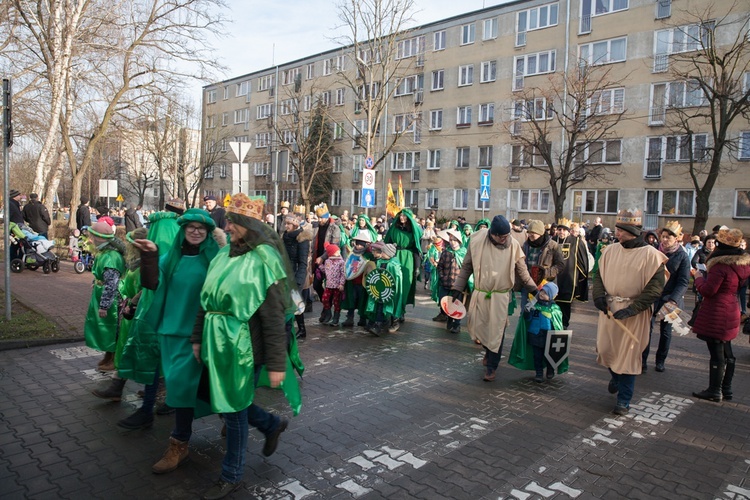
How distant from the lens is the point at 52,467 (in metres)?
4.28

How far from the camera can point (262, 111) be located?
2261 inches

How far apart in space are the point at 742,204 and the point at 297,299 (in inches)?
1219

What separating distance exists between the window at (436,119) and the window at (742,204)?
1910 centimetres

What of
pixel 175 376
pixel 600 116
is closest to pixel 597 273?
pixel 175 376

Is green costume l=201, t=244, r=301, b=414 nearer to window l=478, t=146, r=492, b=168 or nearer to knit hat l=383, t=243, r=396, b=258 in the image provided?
knit hat l=383, t=243, r=396, b=258

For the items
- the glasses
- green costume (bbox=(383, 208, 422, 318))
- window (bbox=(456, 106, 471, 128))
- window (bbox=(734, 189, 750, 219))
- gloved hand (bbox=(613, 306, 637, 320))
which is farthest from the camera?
window (bbox=(456, 106, 471, 128))

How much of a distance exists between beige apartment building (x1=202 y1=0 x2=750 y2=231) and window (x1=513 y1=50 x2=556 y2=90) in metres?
0.06

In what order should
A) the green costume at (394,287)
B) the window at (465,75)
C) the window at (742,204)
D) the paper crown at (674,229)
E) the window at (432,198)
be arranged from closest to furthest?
the paper crown at (674,229)
the green costume at (394,287)
the window at (742,204)
the window at (465,75)
the window at (432,198)

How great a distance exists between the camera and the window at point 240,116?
59781mm

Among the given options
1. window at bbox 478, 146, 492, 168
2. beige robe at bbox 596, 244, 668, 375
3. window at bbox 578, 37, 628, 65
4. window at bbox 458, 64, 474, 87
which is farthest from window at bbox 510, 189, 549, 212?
beige robe at bbox 596, 244, 668, 375

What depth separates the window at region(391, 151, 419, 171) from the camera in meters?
42.5

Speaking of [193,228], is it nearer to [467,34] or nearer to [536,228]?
[536,228]

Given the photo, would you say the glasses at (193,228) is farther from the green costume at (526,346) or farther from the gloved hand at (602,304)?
the green costume at (526,346)

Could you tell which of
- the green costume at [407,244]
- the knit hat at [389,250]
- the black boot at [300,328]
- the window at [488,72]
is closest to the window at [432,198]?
the window at [488,72]
